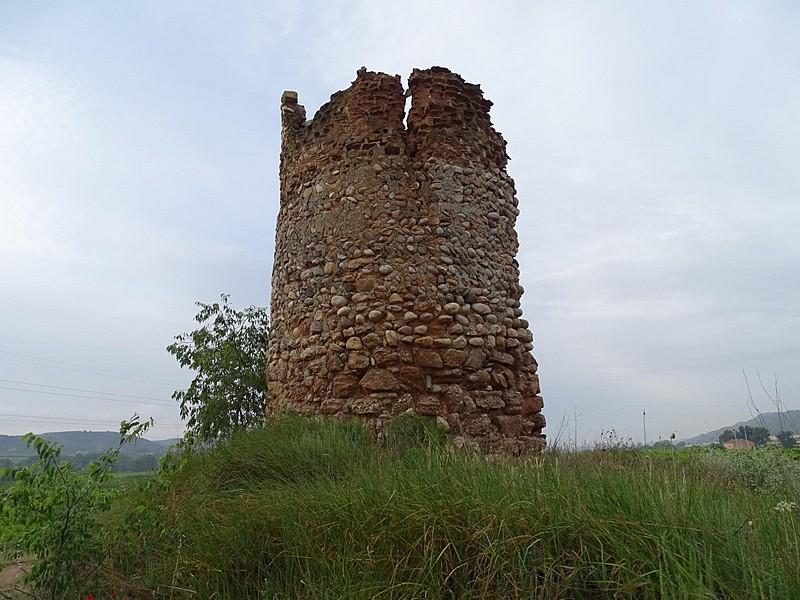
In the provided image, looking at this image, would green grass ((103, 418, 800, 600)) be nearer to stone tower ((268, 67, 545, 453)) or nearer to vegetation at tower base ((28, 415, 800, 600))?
vegetation at tower base ((28, 415, 800, 600))

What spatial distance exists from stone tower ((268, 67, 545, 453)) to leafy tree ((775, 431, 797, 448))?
2520mm

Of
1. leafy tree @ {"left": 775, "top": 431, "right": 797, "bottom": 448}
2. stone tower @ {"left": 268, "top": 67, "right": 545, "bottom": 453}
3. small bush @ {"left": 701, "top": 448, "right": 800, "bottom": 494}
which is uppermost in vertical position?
stone tower @ {"left": 268, "top": 67, "right": 545, "bottom": 453}

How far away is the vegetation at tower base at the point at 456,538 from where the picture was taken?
7.49ft

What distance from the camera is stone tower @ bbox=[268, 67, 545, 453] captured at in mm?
6562

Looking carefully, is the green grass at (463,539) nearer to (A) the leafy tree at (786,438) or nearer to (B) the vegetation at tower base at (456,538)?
(B) the vegetation at tower base at (456,538)

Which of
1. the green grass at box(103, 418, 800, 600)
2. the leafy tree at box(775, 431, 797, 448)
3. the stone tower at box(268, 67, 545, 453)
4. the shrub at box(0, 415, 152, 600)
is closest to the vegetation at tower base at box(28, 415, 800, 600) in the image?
the green grass at box(103, 418, 800, 600)

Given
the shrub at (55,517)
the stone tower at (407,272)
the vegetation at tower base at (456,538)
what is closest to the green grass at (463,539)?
the vegetation at tower base at (456,538)

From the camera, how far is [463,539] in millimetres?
2777

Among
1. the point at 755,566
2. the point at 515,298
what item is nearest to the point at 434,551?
the point at 755,566

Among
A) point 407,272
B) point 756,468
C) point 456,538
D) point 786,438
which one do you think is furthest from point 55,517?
point 756,468

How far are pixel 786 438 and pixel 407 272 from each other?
4.29 metres

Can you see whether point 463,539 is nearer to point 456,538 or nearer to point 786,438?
point 456,538

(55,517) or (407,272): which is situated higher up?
(407,272)

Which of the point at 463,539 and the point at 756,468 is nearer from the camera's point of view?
the point at 463,539
